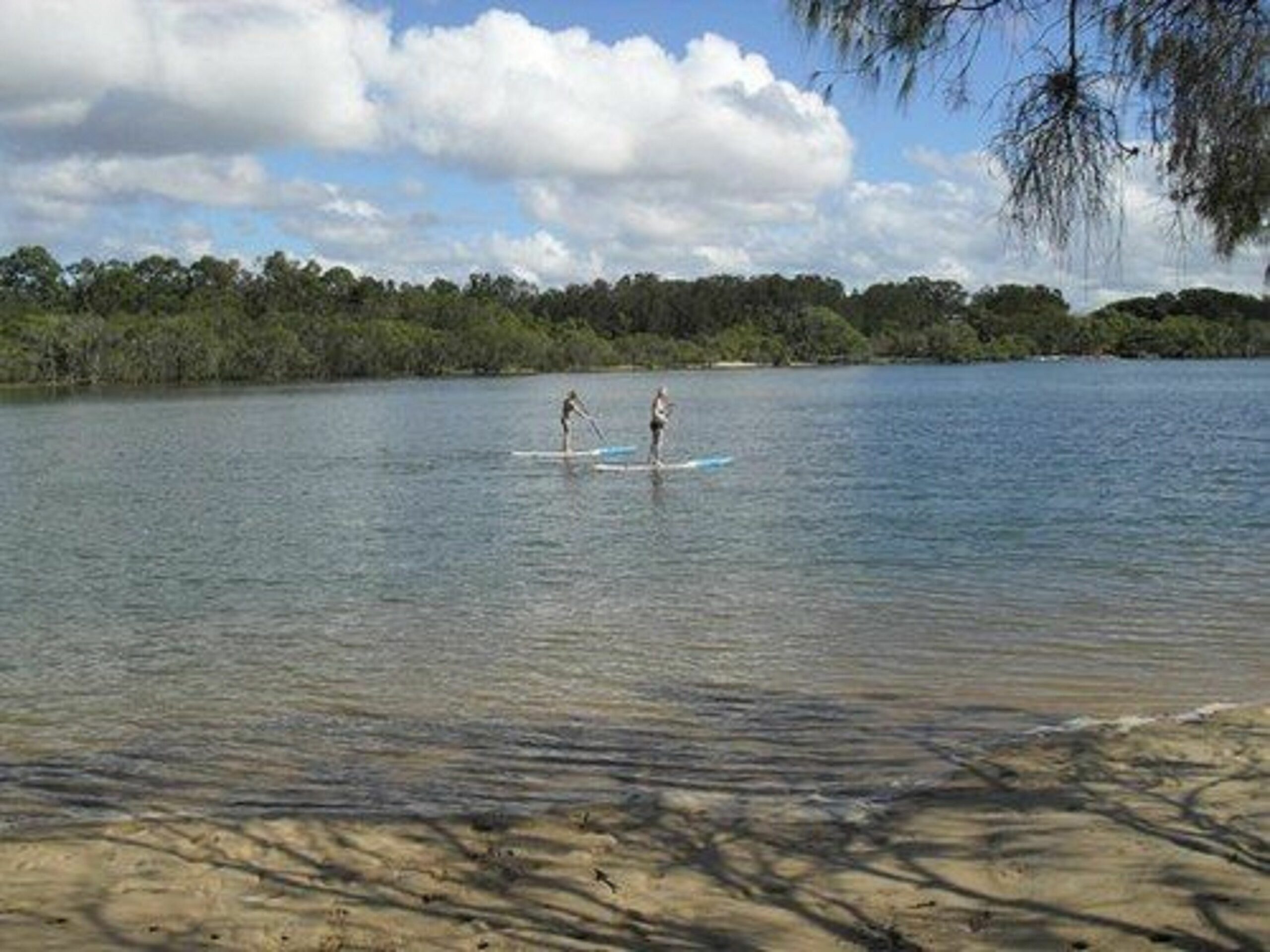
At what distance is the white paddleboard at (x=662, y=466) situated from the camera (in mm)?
38750

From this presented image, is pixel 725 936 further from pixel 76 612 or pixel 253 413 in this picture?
pixel 253 413

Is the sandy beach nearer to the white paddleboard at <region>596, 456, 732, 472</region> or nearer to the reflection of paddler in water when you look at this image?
the reflection of paddler in water

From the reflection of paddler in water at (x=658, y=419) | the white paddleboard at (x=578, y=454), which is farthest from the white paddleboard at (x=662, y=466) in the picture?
the white paddleboard at (x=578, y=454)

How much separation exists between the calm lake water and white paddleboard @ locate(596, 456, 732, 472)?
3.34ft

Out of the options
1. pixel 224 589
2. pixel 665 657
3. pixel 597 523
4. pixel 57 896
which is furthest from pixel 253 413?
pixel 57 896

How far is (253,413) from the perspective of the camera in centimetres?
8450

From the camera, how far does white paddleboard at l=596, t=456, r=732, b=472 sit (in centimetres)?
3875

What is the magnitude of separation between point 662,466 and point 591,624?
22.5m

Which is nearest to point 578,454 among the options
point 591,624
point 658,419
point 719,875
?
point 658,419

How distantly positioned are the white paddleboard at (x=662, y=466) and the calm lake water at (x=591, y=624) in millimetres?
1019

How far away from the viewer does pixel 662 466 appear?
3909 centimetres

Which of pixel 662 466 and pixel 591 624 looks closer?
Result: pixel 591 624

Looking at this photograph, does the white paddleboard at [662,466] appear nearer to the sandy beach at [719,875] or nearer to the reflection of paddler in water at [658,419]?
the reflection of paddler in water at [658,419]

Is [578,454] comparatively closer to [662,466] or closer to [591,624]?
[662,466]
